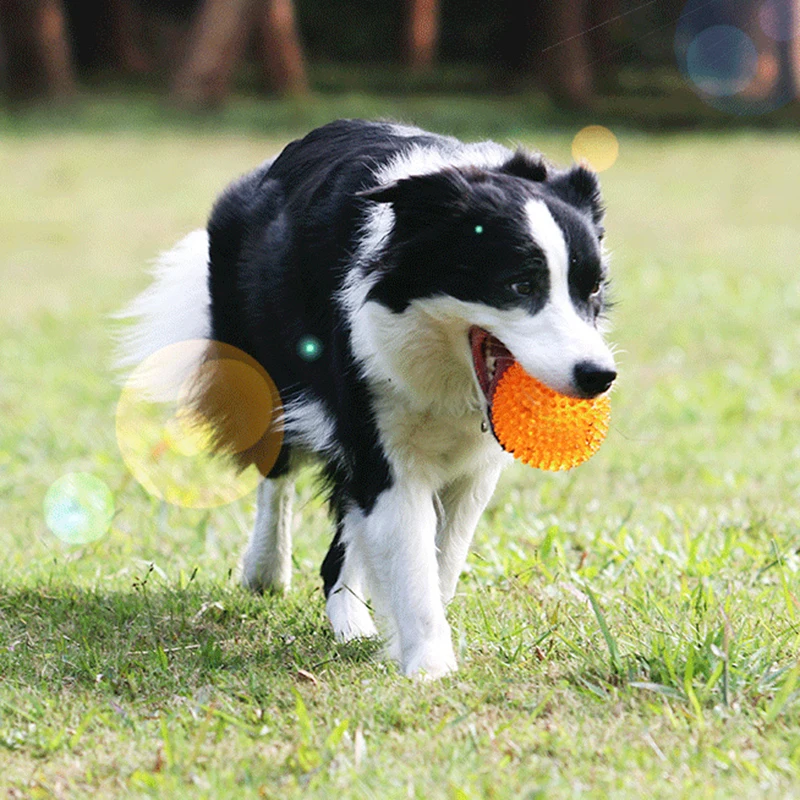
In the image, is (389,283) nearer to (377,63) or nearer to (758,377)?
(758,377)

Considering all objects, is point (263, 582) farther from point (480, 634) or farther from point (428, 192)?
point (428, 192)

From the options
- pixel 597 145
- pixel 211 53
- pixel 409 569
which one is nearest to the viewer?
pixel 409 569

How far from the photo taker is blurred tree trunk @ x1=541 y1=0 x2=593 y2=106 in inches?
803

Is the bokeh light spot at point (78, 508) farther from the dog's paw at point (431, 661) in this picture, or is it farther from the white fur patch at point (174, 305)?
the dog's paw at point (431, 661)

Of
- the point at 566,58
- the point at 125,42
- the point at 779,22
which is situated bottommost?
the point at 125,42

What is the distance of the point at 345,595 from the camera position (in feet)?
12.5

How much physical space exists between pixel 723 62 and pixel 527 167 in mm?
22557

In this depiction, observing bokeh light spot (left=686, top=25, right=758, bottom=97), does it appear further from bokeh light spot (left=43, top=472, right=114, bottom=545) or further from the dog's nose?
the dog's nose

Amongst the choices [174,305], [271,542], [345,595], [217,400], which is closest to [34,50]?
[174,305]

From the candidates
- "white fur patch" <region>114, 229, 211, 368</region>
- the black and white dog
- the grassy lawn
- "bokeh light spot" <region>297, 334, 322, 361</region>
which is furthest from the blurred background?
"bokeh light spot" <region>297, 334, 322, 361</region>

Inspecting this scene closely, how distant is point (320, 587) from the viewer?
13.6 feet

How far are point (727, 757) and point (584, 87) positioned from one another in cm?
1997

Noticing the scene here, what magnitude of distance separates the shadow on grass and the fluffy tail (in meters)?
0.84

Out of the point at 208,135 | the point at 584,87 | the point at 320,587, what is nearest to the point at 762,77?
the point at 584,87
